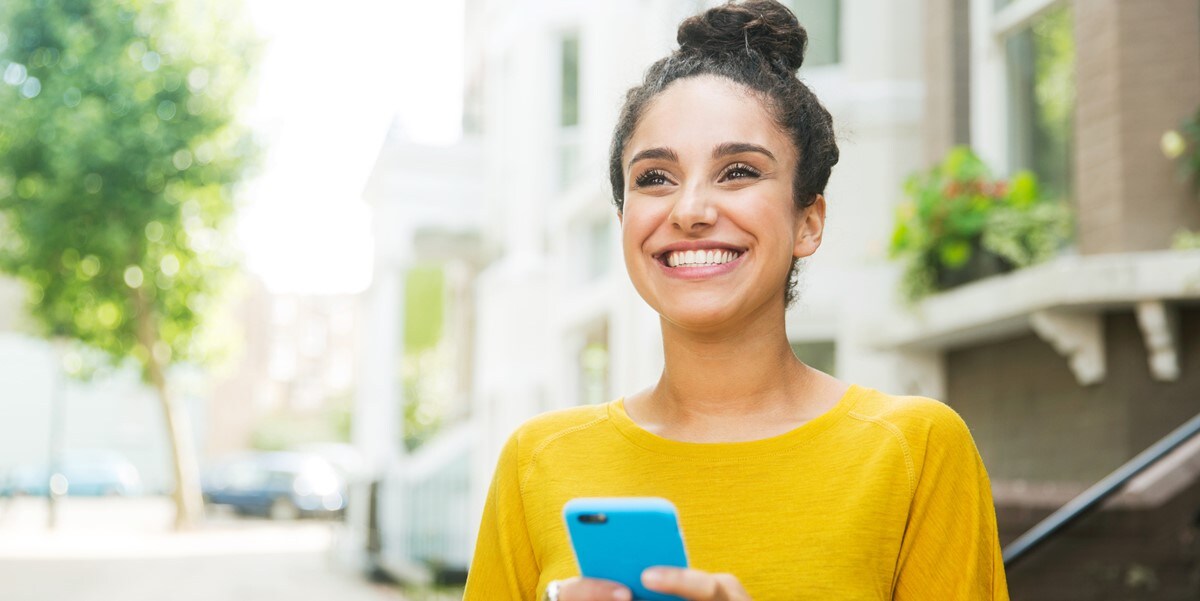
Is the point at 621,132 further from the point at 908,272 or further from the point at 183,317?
the point at 183,317

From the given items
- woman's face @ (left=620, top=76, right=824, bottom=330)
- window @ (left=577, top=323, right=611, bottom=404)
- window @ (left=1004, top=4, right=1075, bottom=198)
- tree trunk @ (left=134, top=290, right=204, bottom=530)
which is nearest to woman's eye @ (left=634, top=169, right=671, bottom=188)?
woman's face @ (left=620, top=76, right=824, bottom=330)

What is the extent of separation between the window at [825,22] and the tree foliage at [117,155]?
49.3 ft

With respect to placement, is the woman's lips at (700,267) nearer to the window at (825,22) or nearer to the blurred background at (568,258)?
the blurred background at (568,258)

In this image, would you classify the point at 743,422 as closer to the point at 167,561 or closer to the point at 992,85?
the point at 992,85

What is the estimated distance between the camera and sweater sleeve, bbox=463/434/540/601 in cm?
189

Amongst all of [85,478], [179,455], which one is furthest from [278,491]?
[85,478]

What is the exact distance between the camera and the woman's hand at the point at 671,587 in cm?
141

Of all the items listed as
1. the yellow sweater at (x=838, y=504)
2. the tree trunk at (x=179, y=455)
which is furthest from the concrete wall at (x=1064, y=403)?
the tree trunk at (x=179, y=455)

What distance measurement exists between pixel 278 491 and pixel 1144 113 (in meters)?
28.9

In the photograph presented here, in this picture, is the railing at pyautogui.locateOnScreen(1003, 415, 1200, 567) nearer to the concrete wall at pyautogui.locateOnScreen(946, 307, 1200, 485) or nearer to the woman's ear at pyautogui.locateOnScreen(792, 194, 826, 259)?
the concrete wall at pyautogui.locateOnScreen(946, 307, 1200, 485)

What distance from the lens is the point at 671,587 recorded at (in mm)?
1412

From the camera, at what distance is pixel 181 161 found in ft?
75.6

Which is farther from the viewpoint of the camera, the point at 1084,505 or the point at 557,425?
the point at 1084,505

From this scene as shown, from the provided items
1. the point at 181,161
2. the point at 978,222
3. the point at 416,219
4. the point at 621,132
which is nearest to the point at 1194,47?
the point at 978,222
